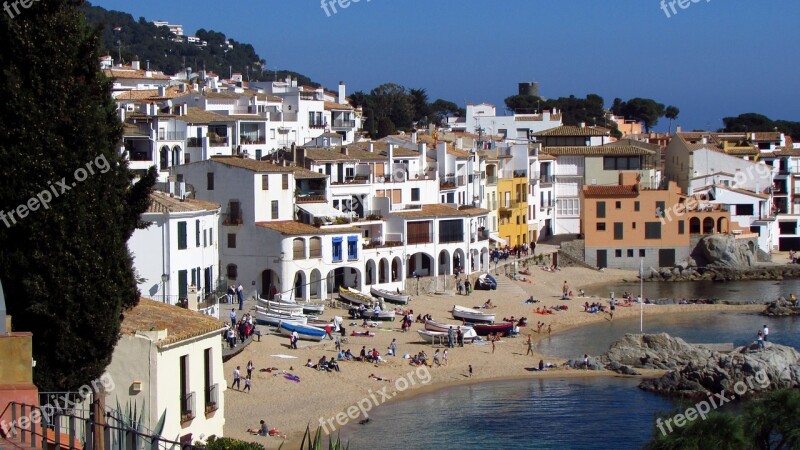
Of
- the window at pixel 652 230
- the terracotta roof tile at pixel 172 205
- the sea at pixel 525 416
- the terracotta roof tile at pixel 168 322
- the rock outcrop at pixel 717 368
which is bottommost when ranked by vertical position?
the sea at pixel 525 416

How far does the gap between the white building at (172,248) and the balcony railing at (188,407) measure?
23.6m

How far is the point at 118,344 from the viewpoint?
20.4 metres

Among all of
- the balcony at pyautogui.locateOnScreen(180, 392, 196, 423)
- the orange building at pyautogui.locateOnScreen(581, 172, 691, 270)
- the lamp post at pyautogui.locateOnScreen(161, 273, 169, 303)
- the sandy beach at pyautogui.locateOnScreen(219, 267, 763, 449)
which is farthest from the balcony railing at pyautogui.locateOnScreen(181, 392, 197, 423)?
the orange building at pyautogui.locateOnScreen(581, 172, 691, 270)

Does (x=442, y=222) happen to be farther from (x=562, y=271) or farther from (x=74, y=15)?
(x=74, y=15)

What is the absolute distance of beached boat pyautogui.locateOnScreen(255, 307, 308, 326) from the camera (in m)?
49.5

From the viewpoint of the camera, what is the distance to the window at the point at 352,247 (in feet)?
194

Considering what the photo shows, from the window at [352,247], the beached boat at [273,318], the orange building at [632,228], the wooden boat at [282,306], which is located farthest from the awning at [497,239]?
the beached boat at [273,318]

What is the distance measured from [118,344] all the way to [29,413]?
8109 mm

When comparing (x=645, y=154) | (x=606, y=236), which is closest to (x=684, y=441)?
(x=606, y=236)

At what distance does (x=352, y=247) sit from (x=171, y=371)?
38494 millimetres

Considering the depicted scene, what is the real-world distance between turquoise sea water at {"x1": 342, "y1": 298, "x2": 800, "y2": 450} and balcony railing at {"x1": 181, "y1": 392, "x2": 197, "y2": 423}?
1544 centimetres

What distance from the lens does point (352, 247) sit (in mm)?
59312

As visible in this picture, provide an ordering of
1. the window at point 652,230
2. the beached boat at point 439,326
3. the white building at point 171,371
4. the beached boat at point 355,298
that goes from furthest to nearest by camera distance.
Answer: the window at point 652,230, the beached boat at point 355,298, the beached boat at point 439,326, the white building at point 171,371

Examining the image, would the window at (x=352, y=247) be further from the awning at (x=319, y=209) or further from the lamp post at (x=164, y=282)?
the lamp post at (x=164, y=282)
